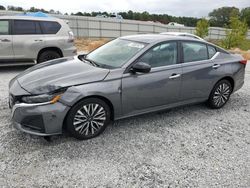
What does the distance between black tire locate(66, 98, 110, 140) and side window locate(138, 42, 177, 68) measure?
97 cm

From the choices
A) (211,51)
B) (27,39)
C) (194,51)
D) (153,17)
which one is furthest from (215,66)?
(153,17)

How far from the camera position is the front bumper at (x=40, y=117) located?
2.93 m

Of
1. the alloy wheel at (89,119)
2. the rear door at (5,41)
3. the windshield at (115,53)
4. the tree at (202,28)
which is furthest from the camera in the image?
the tree at (202,28)

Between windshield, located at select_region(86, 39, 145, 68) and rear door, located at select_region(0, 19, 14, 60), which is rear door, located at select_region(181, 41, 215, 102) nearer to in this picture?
windshield, located at select_region(86, 39, 145, 68)

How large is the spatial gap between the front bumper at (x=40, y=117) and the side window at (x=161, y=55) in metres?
1.45

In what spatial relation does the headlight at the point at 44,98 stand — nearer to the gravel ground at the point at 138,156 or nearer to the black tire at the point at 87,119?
the black tire at the point at 87,119

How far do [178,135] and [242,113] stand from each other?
1.77 meters

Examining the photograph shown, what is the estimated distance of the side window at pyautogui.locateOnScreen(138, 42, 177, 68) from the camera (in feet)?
12.1

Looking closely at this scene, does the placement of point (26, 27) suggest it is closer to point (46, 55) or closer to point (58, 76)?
point (46, 55)

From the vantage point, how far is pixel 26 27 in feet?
23.2

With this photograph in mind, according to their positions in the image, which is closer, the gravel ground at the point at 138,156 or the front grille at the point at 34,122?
the gravel ground at the point at 138,156

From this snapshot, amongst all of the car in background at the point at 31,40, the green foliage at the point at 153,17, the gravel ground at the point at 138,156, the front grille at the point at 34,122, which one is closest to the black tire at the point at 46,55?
the car in background at the point at 31,40

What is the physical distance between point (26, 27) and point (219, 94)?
19.0 feet

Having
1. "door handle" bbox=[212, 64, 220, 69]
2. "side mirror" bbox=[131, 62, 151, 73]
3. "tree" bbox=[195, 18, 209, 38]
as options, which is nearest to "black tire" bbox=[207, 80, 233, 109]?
"door handle" bbox=[212, 64, 220, 69]
